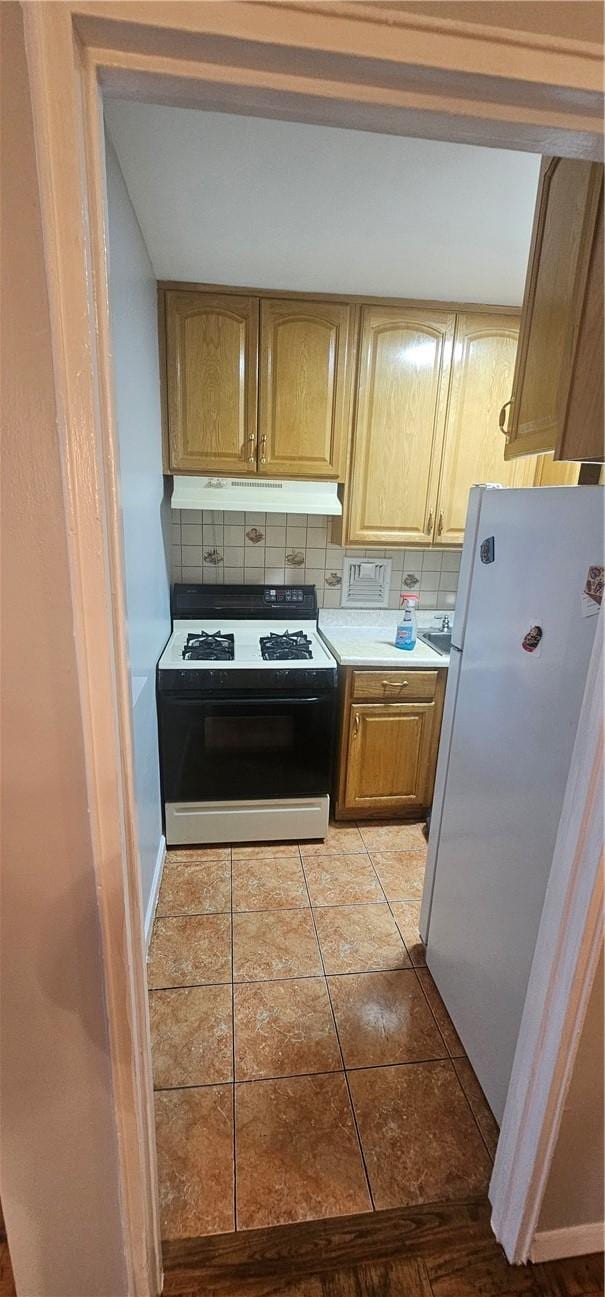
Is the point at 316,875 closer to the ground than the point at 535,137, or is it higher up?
closer to the ground

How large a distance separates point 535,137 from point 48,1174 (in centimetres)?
165

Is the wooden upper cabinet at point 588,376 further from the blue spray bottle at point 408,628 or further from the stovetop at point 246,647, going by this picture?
the blue spray bottle at point 408,628

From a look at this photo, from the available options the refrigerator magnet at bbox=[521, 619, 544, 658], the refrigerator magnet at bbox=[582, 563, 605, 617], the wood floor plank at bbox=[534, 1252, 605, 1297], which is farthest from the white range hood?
the wood floor plank at bbox=[534, 1252, 605, 1297]

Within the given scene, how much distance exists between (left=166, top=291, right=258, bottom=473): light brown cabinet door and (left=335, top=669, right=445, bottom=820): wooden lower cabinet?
1.07 m

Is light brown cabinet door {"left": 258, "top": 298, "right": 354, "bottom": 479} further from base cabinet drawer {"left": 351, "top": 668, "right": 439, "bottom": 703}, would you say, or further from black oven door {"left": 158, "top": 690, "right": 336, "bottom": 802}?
black oven door {"left": 158, "top": 690, "right": 336, "bottom": 802}

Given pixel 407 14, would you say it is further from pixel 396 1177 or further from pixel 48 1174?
pixel 396 1177

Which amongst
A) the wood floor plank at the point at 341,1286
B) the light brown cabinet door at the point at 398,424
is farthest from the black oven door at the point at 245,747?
the wood floor plank at the point at 341,1286

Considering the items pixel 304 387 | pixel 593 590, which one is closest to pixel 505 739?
pixel 593 590

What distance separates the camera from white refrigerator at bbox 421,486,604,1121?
1057mm

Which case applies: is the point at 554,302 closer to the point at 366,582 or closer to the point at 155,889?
the point at 366,582

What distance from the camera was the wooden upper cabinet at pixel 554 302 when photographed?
99 centimetres

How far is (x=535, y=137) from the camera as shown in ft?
2.24

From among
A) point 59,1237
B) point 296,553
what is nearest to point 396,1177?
point 59,1237

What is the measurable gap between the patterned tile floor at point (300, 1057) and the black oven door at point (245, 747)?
1.08ft
